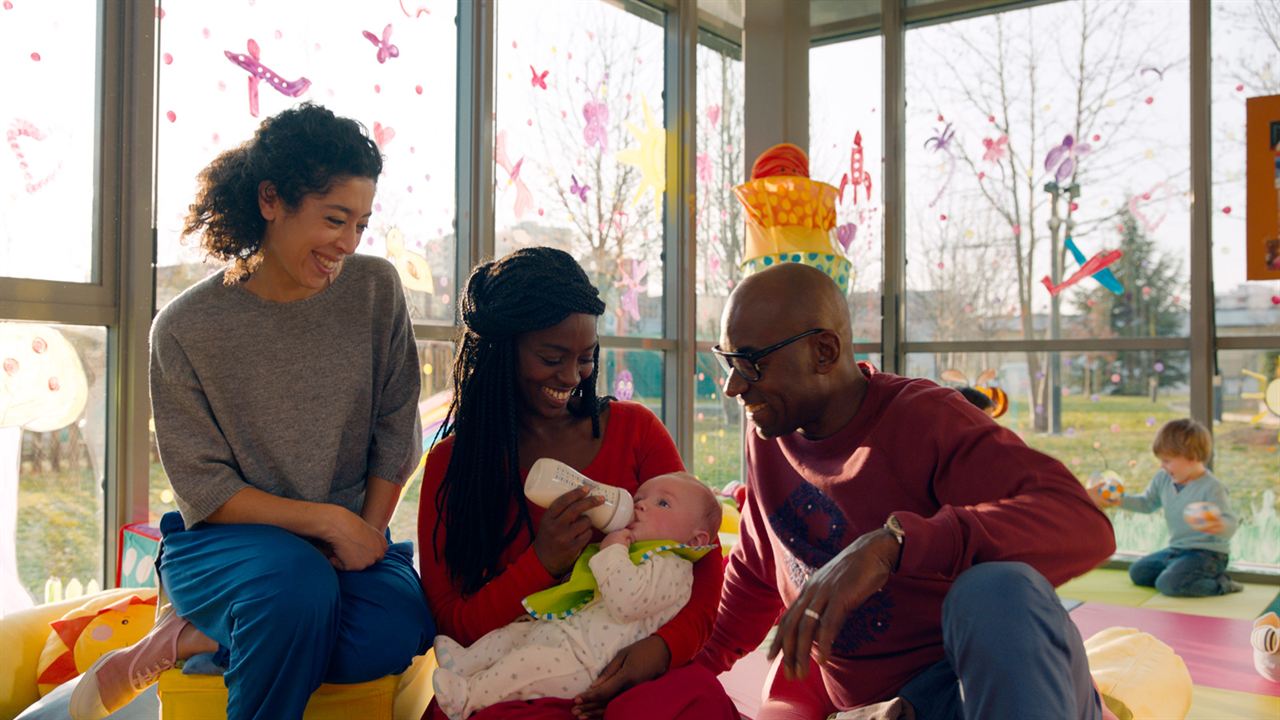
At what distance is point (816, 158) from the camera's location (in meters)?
6.32

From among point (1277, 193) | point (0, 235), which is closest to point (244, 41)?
point (0, 235)

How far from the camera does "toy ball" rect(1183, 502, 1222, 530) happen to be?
16.1 ft

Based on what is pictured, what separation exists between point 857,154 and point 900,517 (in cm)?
523

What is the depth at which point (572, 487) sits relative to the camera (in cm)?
171

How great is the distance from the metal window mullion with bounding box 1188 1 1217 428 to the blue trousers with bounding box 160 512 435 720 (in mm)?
4764

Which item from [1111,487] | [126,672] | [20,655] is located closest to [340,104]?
[20,655]

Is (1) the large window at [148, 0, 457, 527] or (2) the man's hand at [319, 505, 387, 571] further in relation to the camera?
(1) the large window at [148, 0, 457, 527]

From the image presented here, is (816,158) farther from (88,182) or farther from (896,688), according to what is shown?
(896,688)

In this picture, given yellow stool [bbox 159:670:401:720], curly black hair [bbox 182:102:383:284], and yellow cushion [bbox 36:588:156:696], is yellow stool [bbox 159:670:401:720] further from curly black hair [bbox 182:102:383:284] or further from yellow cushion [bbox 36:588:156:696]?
yellow cushion [bbox 36:588:156:696]

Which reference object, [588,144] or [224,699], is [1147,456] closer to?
[588,144]

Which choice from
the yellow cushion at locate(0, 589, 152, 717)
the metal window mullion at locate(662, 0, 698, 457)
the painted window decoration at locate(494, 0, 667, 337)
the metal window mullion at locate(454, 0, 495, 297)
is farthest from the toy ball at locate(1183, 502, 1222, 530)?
the yellow cushion at locate(0, 589, 152, 717)

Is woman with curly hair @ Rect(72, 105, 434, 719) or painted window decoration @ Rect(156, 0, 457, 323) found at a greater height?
painted window decoration @ Rect(156, 0, 457, 323)

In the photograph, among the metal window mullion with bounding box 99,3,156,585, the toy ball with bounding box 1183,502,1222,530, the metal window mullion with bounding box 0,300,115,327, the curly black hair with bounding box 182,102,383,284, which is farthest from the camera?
the toy ball with bounding box 1183,502,1222,530

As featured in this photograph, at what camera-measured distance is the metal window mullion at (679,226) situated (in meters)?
5.54
